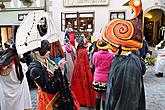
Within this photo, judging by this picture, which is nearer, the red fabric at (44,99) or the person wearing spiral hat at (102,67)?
the red fabric at (44,99)

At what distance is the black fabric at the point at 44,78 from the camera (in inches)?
87.8

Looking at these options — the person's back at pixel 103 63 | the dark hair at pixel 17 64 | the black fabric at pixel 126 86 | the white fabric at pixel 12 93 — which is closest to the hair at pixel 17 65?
the dark hair at pixel 17 64

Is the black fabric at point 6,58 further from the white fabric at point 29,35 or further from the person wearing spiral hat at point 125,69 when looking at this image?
the person wearing spiral hat at point 125,69

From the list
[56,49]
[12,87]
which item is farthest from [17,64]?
[56,49]

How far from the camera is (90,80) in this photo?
505 cm

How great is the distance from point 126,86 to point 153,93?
4735mm

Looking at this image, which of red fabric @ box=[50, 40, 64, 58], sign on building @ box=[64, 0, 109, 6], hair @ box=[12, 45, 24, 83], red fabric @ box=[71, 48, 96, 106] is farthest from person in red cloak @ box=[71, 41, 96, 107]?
sign on building @ box=[64, 0, 109, 6]

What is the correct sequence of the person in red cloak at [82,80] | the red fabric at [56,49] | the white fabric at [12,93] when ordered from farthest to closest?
the person in red cloak at [82,80] → the red fabric at [56,49] → the white fabric at [12,93]

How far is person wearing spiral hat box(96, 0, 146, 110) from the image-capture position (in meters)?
1.75

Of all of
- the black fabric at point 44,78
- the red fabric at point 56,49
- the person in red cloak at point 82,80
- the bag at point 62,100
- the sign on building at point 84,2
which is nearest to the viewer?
the black fabric at point 44,78

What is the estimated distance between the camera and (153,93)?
6.20 meters

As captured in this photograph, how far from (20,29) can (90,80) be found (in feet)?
9.66

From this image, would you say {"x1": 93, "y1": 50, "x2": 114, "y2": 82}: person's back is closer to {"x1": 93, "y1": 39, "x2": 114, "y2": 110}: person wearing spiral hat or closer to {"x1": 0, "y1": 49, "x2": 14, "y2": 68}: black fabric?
{"x1": 93, "y1": 39, "x2": 114, "y2": 110}: person wearing spiral hat

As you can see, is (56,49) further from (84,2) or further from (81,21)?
(84,2)
